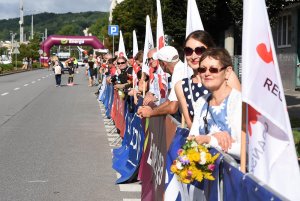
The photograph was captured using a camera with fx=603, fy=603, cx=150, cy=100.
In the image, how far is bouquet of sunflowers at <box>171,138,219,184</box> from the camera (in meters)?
3.51

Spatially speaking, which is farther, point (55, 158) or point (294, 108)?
point (294, 108)

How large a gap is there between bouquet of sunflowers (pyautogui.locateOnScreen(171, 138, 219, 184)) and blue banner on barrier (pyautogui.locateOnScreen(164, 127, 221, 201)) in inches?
2.5

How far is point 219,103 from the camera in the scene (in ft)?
14.0

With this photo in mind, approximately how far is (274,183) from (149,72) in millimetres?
6851

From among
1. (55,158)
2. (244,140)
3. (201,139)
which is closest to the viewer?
(244,140)

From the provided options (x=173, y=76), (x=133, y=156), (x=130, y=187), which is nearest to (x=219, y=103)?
(x=173, y=76)

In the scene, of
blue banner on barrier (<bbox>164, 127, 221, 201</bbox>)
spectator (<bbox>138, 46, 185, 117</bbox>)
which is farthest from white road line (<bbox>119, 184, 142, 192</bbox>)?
blue banner on barrier (<bbox>164, 127, 221, 201</bbox>)

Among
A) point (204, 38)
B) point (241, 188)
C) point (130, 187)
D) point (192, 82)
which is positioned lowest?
point (130, 187)

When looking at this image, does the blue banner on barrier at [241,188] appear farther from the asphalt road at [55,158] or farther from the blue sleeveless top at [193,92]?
the asphalt road at [55,158]

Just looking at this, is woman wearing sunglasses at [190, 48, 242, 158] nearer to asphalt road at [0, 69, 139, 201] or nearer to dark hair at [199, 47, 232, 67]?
dark hair at [199, 47, 232, 67]

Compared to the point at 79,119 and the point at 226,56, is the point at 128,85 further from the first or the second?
the point at 226,56

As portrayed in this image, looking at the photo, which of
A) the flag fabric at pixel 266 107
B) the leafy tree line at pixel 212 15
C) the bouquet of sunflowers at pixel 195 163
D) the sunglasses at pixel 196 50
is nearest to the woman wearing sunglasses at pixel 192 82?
the sunglasses at pixel 196 50

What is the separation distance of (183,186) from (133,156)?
12.5ft

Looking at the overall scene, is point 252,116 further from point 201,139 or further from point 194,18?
point 194,18
